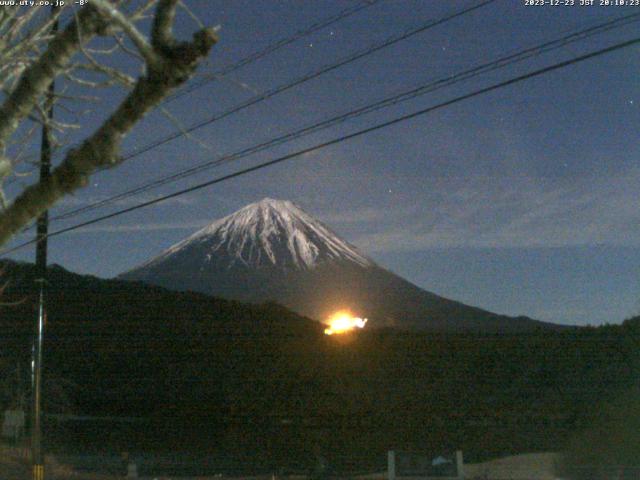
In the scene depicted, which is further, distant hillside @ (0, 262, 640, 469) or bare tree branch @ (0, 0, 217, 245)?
distant hillside @ (0, 262, 640, 469)

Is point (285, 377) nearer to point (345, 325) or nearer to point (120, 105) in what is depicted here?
point (345, 325)

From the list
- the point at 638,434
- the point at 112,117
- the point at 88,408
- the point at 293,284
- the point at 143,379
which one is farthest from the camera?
the point at 293,284

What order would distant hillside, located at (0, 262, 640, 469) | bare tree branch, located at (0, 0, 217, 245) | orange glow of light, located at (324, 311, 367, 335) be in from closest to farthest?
bare tree branch, located at (0, 0, 217, 245) → distant hillside, located at (0, 262, 640, 469) → orange glow of light, located at (324, 311, 367, 335)

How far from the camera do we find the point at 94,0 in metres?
4.11

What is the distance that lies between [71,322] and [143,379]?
15.7ft

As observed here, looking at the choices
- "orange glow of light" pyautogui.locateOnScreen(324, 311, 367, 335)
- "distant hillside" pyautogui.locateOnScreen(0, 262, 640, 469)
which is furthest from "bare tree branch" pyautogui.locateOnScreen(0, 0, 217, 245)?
"orange glow of light" pyautogui.locateOnScreen(324, 311, 367, 335)

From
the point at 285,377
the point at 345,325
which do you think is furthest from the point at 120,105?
the point at 345,325

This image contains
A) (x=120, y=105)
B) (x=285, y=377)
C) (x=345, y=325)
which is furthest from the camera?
(x=345, y=325)

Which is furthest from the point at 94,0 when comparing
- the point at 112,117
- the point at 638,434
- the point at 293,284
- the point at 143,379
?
the point at 293,284

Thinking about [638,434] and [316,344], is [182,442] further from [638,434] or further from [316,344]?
[638,434]

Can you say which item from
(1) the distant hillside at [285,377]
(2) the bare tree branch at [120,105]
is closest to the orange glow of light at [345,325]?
(1) the distant hillside at [285,377]

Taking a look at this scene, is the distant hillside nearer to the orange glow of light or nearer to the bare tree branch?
the orange glow of light

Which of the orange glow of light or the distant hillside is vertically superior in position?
the orange glow of light

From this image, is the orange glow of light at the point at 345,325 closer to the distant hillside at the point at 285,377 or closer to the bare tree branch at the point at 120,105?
the distant hillside at the point at 285,377
